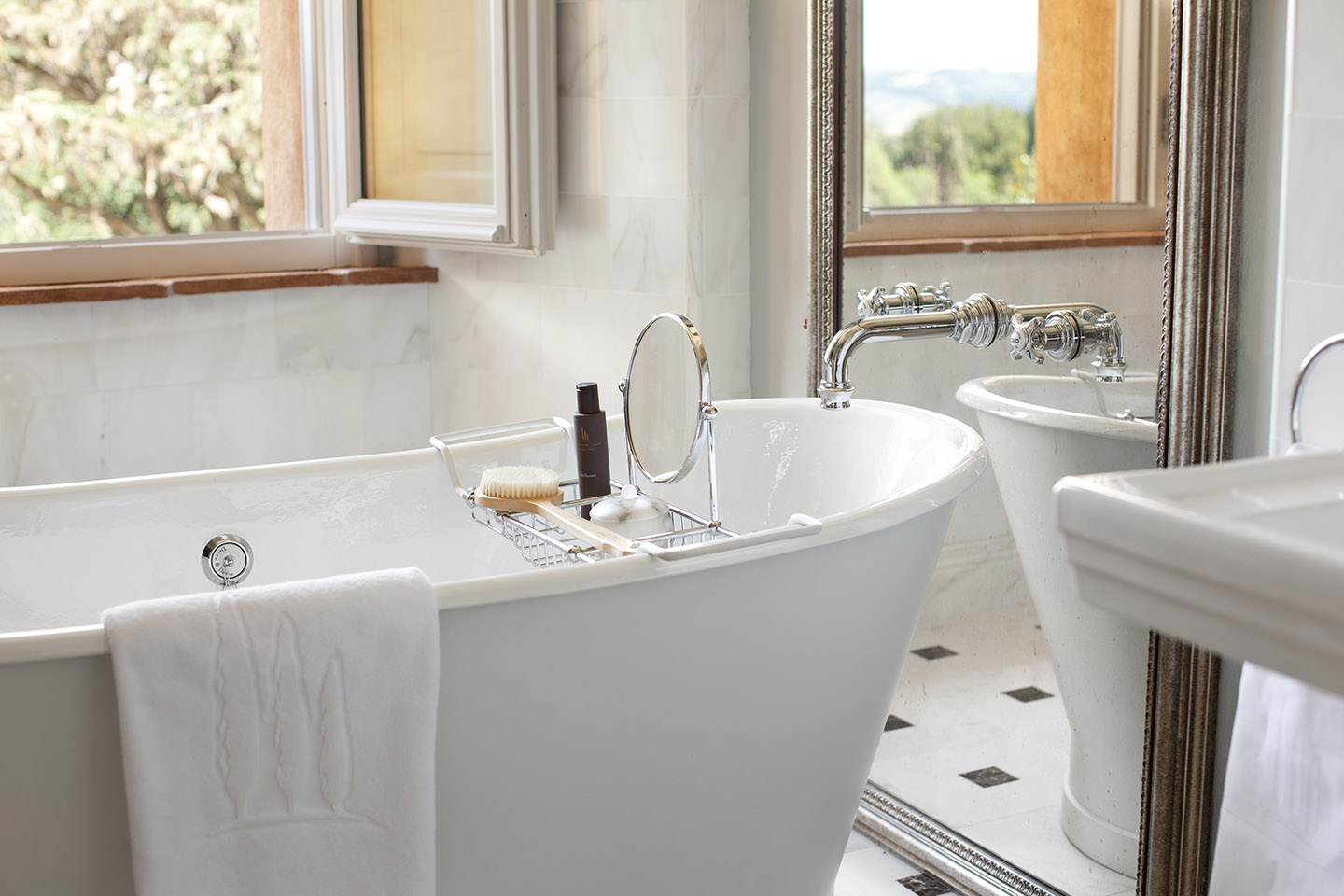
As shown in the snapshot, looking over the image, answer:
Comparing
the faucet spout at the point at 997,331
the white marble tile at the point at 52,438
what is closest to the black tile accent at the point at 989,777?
the faucet spout at the point at 997,331

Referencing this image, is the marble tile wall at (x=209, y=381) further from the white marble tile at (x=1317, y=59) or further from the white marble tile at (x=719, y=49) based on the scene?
the white marble tile at (x=1317, y=59)

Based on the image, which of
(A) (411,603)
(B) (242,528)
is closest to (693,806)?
(A) (411,603)

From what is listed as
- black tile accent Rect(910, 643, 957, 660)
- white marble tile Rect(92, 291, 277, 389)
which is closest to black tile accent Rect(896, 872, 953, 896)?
black tile accent Rect(910, 643, 957, 660)

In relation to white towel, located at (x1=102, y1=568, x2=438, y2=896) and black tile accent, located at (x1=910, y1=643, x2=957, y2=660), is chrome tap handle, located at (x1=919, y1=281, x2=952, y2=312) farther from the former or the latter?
white towel, located at (x1=102, y1=568, x2=438, y2=896)

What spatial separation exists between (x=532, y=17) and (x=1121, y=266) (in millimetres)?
1362

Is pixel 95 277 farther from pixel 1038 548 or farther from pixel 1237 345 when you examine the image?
pixel 1237 345

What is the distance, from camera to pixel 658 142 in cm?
265

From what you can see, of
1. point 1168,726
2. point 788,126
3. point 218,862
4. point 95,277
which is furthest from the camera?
point 95,277

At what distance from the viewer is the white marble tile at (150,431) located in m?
2.95

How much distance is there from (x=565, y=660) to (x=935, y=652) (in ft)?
2.93

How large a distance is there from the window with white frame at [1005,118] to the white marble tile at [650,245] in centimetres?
37

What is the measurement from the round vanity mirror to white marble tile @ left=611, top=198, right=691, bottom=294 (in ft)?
1.88

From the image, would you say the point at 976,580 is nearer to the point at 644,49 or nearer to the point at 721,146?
the point at 721,146

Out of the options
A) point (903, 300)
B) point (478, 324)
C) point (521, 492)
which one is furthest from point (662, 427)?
point (478, 324)
